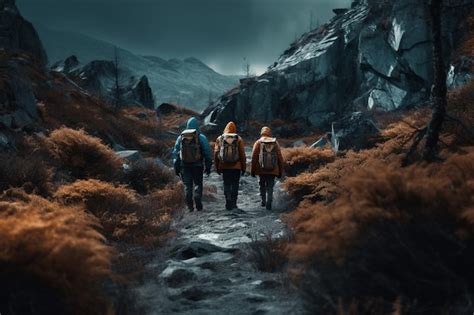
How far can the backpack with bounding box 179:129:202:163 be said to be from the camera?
31.6 feet

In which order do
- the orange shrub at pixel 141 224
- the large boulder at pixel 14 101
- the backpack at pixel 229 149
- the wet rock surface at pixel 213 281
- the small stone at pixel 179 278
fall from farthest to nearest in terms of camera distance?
1. the large boulder at pixel 14 101
2. the backpack at pixel 229 149
3. the orange shrub at pixel 141 224
4. the small stone at pixel 179 278
5. the wet rock surface at pixel 213 281

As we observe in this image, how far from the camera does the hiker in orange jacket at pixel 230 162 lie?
977cm

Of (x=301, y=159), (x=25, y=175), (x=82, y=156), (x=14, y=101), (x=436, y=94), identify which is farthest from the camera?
(x=301, y=159)

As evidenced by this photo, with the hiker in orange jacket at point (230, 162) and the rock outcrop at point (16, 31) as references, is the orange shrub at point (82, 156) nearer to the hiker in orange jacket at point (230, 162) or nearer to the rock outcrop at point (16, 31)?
the hiker in orange jacket at point (230, 162)

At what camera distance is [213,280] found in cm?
508

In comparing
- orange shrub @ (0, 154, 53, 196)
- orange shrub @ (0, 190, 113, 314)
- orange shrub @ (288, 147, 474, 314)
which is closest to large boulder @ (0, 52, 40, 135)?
orange shrub @ (0, 154, 53, 196)

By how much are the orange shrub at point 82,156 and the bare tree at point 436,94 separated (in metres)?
7.33

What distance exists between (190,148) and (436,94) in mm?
5338

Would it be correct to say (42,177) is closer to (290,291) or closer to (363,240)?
(290,291)

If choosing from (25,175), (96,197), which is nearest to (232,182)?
(96,197)

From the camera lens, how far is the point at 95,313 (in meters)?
3.37

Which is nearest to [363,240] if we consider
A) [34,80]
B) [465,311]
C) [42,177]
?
[465,311]

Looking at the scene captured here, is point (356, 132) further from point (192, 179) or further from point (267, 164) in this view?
point (192, 179)

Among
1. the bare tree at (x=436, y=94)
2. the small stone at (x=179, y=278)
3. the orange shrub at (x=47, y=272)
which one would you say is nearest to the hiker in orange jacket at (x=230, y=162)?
the small stone at (x=179, y=278)
